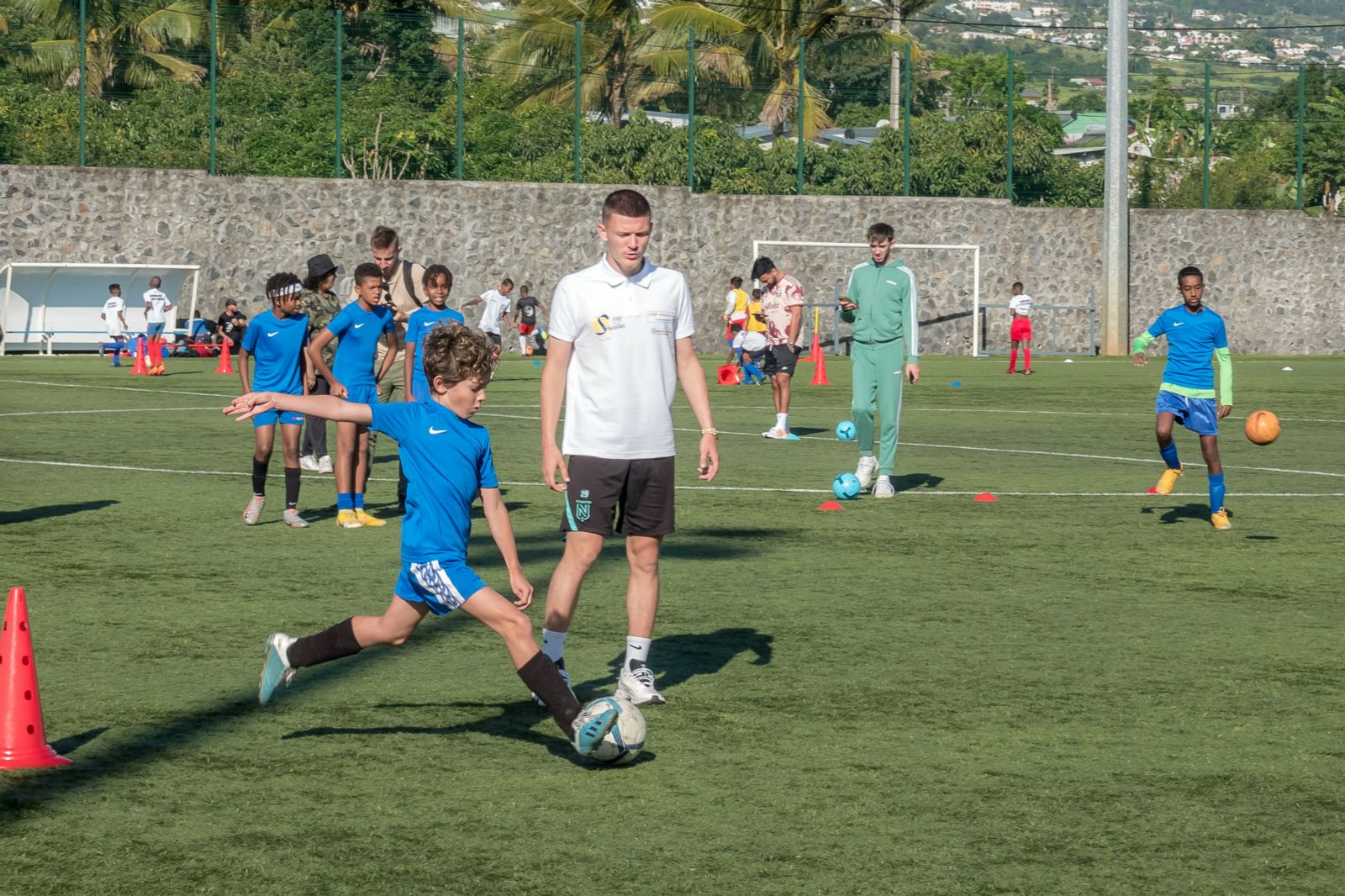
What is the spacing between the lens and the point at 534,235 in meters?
38.9

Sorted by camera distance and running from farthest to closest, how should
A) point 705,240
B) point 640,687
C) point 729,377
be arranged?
point 705,240 < point 729,377 < point 640,687

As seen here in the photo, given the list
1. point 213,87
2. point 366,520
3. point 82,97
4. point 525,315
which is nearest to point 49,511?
point 366,520

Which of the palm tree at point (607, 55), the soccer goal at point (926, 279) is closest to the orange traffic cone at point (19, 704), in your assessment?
the soccer goal at point (926, 279)

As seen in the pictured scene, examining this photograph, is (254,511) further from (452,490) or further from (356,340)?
(452,490)

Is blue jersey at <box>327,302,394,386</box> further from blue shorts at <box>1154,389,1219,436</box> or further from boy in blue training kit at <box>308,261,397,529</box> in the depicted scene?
blue shorts at <box>1154,389,1219,436</box>

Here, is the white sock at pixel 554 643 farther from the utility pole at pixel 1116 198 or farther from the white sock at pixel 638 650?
the utility pole at pixel 1116 198

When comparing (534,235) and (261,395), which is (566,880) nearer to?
(261,395)

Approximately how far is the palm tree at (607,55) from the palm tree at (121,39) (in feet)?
28.6

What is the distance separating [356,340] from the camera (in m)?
12.4

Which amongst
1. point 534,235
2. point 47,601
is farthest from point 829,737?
point 534,235

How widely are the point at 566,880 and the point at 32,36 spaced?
52.9m

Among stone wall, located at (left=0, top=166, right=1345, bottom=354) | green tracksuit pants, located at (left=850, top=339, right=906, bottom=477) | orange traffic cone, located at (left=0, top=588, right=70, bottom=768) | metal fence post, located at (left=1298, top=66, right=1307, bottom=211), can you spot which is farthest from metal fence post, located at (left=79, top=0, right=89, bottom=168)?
orange traffic cone, located at (left=0, top=588, right=70, bottom=768)

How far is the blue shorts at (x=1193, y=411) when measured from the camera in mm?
12742

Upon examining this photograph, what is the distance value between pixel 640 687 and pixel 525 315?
30.0 meters
